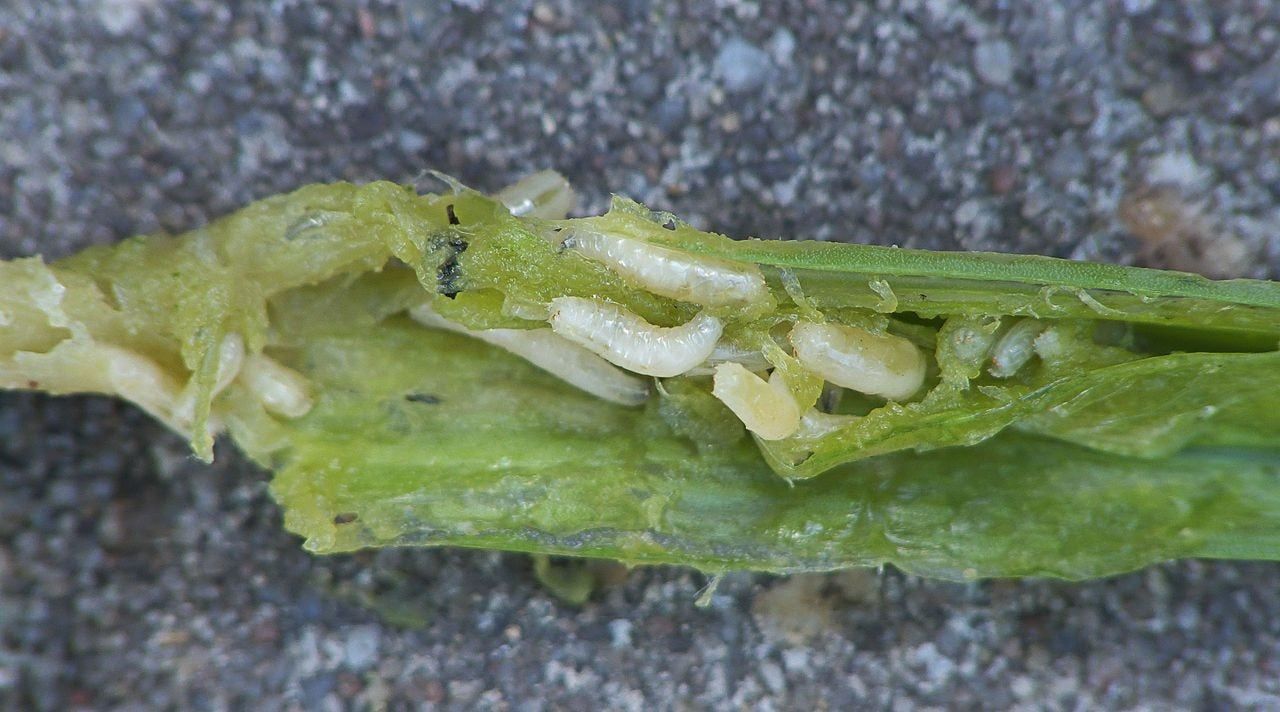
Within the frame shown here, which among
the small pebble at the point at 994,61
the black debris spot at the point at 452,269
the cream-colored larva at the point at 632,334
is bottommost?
the black debris spot at the point at 452,269

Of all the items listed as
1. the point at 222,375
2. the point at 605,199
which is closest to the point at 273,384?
the point at 222,375

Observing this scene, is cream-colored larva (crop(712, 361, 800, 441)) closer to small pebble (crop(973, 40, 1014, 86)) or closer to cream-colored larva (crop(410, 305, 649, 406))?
cream-colored larva (crop(410, 305, 649, 406))

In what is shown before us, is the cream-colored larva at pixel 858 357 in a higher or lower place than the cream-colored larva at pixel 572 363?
higher

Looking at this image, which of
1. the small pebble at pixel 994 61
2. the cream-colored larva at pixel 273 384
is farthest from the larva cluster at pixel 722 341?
the small pebble at pixel 994 61

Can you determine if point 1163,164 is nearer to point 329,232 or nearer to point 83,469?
point 329,232

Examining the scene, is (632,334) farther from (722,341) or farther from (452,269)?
(452,269)

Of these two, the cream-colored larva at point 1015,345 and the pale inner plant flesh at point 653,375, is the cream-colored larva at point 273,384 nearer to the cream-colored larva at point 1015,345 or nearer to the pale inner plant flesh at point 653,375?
the pale inner plant flesh at point 653,375
